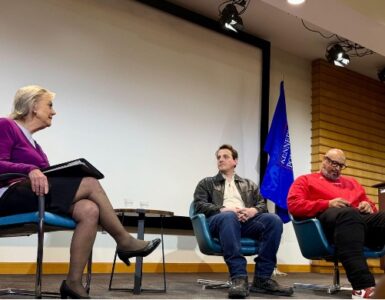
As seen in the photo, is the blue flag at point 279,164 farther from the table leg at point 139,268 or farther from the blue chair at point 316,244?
the table leg at point 139,268

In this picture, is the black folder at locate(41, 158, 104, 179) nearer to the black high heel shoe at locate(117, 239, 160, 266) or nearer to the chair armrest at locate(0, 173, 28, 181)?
the chair armrest at locate(0, 173, 28, 181)

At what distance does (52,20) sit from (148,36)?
1.00m

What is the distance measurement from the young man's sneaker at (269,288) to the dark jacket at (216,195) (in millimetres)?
508

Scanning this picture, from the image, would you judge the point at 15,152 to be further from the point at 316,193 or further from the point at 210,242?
the point at 316,193

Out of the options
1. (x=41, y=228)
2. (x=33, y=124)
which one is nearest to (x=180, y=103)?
(x=33, y=124)

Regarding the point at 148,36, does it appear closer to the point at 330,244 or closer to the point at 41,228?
the point at 330,244

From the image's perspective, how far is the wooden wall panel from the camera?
652 centimetres

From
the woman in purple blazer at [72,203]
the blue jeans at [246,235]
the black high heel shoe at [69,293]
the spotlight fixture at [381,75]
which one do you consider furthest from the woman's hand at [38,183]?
the spotlight fixture at [381,75]

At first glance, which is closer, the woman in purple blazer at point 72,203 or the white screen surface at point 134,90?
the woman in purple blazer at point 72,203

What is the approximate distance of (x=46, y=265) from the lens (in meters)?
4.23

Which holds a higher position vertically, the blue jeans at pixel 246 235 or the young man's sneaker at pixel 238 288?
the blue jeans at pixel 246 235

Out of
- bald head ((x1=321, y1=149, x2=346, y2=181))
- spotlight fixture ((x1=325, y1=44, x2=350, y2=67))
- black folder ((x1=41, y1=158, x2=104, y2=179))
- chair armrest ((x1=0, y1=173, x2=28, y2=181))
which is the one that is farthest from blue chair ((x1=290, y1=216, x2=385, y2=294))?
spotlight fixture ((x1=325, y1=44, x2=350, y2=67))

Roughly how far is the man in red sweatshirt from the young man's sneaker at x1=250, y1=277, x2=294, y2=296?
1.30ft

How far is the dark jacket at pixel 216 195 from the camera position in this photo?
345 centimetres
